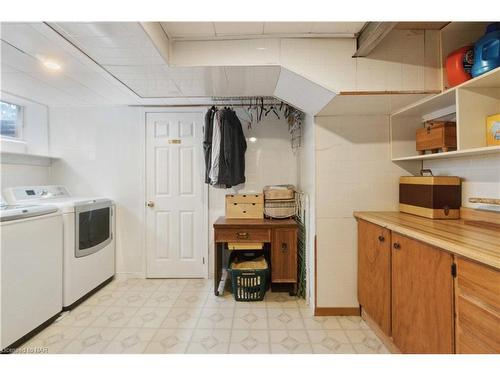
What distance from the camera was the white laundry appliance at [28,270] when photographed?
1.62m

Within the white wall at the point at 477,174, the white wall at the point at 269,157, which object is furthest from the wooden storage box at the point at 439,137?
the white wall at the point at 269,157

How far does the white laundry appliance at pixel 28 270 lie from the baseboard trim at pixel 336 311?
85.4 inches

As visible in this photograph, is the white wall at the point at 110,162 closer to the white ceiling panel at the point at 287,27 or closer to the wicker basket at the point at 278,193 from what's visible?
the wicker basket at the point at 278,193

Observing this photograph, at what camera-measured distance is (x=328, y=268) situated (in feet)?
6.80

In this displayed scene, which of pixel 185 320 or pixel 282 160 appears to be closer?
pixel 185 320

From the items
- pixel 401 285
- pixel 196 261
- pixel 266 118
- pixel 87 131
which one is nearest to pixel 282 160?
pixel 266 118

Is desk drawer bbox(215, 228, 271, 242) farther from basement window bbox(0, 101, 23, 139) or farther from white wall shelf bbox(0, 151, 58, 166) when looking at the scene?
basement window bbox(0, 101, 23, 139)

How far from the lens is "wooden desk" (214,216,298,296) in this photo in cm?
237

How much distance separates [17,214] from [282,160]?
2371mm

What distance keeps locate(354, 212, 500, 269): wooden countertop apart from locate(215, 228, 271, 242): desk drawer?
38.4 inches

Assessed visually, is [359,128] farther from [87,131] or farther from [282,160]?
[87,131]

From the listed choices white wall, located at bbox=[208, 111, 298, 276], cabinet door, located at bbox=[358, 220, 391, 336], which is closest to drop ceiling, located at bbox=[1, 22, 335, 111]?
white wall, located at bbox=[208, 111, 298, 276]
